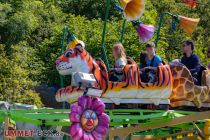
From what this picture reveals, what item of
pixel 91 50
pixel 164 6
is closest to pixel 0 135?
pixel 91 50

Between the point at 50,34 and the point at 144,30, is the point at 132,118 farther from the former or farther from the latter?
the point at 50,34

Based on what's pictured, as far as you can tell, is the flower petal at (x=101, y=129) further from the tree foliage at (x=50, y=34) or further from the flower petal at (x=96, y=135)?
the tree foliage at (x=50, y=34)

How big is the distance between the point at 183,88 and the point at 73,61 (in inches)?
52.8

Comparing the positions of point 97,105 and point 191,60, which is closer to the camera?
point 97,105

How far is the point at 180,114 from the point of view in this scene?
6.63 meters

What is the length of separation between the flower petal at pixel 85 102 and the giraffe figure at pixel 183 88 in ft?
6.82

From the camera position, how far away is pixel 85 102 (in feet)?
15.6

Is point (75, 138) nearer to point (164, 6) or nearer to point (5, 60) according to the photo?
point (5, 60)

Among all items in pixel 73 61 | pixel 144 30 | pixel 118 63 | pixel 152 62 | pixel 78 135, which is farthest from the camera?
pixel 144 30

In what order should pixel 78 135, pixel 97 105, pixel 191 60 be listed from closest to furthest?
pixel 78 135 → pixel 97 105 → pixel 191 60

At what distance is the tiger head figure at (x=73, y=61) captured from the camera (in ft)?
20.1

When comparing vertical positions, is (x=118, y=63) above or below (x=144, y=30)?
below

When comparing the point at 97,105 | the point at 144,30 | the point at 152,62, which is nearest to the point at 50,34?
the point at 144,30

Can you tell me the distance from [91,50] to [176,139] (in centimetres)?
817
